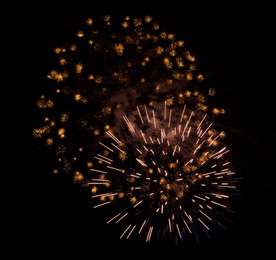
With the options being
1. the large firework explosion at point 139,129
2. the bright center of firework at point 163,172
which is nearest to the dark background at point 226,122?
the large firework explosion at point 139,129

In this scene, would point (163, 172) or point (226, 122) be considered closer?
point (163, 172)

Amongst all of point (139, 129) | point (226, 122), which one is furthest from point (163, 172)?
point (226, 122)

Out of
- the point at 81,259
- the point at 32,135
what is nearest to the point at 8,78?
the point at 32,135

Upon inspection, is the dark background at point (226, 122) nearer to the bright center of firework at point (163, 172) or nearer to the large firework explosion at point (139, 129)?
the large firework explosion at point (139, 129)

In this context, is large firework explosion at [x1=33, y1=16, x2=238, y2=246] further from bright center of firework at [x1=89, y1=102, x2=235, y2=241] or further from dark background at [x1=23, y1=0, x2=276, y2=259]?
dark background at [x1=23, y1=0, x2=276, y2=259]

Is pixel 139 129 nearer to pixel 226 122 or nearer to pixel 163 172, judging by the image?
pixel 163 172
